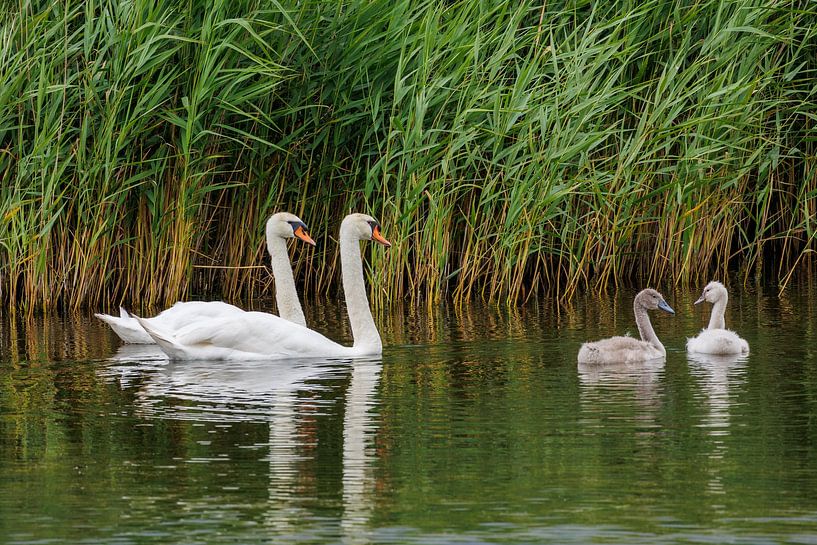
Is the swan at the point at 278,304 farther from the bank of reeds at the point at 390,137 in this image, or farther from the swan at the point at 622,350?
the swan at the point at 622,350

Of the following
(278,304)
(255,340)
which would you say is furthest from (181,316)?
(278,304)

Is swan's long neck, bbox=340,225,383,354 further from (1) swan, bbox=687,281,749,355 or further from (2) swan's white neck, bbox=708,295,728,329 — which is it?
(2) swan's white neck, bbox=708,295,728,329

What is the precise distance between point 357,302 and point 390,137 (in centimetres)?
235

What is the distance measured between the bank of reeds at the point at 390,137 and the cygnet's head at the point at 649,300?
7.11 feet

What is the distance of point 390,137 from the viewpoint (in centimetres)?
1280

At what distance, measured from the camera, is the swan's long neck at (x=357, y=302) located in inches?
417

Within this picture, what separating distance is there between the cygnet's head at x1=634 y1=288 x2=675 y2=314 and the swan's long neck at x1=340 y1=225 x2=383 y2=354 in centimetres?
177

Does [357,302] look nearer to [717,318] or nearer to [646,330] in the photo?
[646,330]

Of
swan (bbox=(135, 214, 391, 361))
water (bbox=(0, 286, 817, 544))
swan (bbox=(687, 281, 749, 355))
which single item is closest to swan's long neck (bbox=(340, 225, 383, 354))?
swan (bbox=(135, 214, 391, 361))

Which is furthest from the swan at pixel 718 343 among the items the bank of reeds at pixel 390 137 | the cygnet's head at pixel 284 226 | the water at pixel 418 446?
the cygnet's head at pixel 284 226

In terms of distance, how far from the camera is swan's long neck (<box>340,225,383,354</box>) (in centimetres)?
1059

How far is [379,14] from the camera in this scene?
43.5 ft

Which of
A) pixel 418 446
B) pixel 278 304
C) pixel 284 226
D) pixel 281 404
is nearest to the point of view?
pixel 418 446

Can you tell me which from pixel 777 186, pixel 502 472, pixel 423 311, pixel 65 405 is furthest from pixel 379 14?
pixel 502 472
